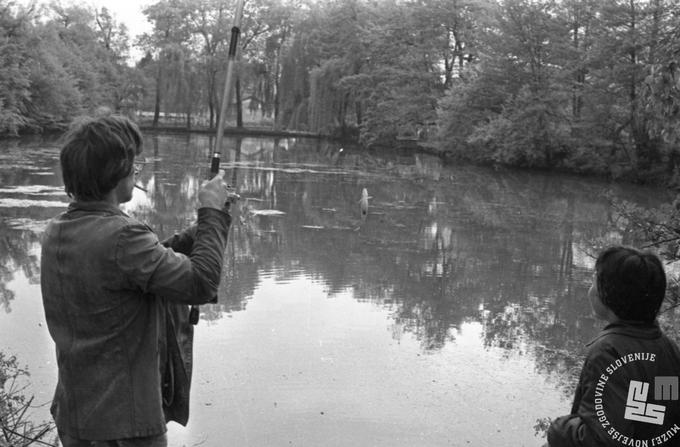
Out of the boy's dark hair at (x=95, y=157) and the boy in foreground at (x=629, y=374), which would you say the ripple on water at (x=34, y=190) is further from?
the boy in foreground at (x=629, y=374)

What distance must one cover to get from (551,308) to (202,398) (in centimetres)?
366

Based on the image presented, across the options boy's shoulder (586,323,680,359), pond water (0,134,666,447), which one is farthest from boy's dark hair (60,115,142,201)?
pond water (0,134,666,447)

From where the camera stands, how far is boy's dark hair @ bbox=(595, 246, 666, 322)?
1.58 metres

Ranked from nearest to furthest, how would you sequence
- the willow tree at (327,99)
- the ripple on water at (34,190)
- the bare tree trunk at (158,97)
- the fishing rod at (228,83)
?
the fishing rod at (228,83), the ripple on water at (34,190), the willow tree at (327,99), the bare tree trunk at (158,97)

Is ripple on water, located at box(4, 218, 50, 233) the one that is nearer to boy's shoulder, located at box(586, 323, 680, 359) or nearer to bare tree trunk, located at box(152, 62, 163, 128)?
boy's shoulder, located at box(586, 323, 680, 359)

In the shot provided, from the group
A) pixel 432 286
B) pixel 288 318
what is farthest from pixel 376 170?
pixel 288 318

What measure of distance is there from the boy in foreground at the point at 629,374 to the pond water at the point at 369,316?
7.03 feet

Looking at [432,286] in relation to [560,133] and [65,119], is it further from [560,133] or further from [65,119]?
[65,119]

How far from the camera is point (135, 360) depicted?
1.41 meters

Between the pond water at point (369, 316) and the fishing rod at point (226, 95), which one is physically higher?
the fishing rod at point (226, 95)

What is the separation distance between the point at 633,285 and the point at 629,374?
0.70ft

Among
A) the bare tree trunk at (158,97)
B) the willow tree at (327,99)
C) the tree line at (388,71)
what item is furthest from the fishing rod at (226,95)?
the bare tree trunk at (158,97)

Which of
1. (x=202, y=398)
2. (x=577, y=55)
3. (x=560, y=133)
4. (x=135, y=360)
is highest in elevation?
(x=577, y=55)

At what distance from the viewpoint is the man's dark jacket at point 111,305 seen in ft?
4.47
